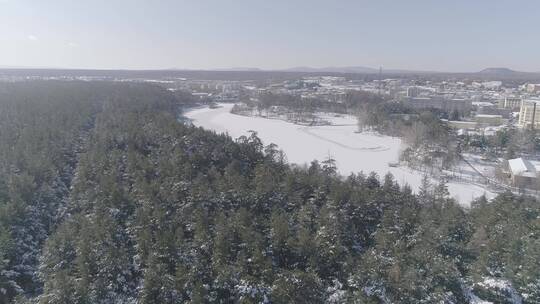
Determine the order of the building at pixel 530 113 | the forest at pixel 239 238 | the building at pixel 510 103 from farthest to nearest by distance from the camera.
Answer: the building at pixel 510 103 → the building at pixel 530 113 → the forest at pixel 239 238

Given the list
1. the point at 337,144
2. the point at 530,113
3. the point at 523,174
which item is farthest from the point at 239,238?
the point at 530,113

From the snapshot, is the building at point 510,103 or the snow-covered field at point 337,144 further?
the building at point 510,103

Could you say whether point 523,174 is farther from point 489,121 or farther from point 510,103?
point 510,103

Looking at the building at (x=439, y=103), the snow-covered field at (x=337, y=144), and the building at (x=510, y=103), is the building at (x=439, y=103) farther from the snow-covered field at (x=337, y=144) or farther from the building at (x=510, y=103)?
the snow-covered field at (x=337, y=144)

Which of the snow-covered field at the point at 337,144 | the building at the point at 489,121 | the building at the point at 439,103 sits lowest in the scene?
the snow-covered field at the point at 337,144

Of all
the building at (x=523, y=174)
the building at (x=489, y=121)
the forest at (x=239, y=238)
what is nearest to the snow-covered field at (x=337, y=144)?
the building at (x=523, y=174)

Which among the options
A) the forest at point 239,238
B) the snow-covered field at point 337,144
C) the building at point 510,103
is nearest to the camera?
the forest at point 239,238
